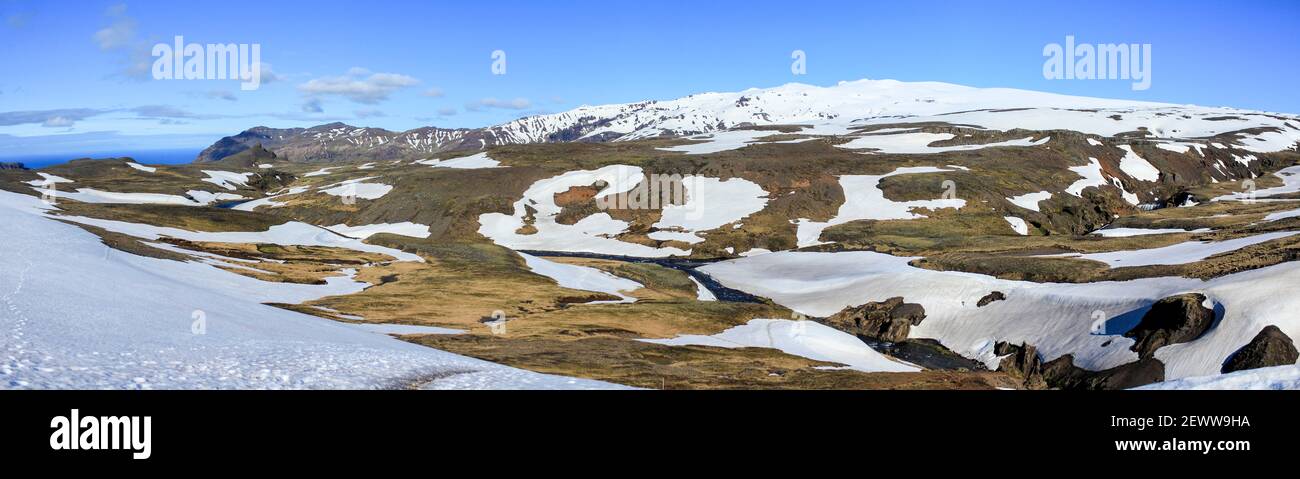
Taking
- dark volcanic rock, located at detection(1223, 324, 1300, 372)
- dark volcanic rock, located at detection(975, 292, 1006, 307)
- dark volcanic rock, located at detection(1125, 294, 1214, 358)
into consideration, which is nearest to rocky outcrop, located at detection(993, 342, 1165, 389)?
dark volcanic rock, located at detection(1125, 294, 1214, 358)

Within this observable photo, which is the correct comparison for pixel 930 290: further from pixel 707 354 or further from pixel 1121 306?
pixel 707 354

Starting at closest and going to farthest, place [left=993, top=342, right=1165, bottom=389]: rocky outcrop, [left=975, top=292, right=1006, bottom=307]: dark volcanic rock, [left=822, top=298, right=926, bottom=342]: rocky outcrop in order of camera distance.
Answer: [left=993, top=342, right=1165, bottom=389]: rocky outcrop → [left=975, top=292, right=1006, bottom=307]: dark volcanic rock → [left=822, top=298, right=926, bottom=342]: rocky outcrop

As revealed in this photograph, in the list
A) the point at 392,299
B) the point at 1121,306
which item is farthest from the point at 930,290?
the point at 392,299

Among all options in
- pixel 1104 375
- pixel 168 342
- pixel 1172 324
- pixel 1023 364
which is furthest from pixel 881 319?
pixel 168 342

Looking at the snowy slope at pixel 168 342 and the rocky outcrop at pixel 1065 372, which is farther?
the rocky outcrop at pixel 1065 372

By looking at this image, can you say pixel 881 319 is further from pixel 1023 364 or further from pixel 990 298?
pixel 1023 364

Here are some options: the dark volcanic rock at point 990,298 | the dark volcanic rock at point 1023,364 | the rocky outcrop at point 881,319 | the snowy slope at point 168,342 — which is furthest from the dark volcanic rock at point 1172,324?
the snowy slope at point 168,342

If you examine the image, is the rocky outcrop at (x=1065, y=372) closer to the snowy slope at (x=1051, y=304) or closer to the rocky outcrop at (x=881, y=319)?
the snowy slope at (x=1051, y=304)

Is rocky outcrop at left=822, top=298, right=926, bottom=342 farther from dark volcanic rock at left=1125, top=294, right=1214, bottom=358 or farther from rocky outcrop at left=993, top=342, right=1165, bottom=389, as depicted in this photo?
dark volcanic rock at left=1125, top=294, right=1214, bottom=358
